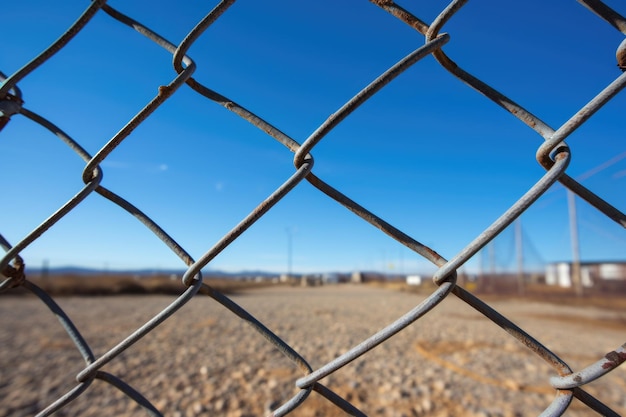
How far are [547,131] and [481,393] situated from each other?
11.2 ft

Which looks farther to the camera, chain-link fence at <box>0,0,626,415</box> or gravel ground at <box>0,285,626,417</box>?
gravel ground at <box>0,285,626,417</box>

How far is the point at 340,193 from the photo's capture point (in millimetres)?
503

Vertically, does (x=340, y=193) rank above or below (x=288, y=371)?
above

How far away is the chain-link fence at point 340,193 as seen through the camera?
43cm

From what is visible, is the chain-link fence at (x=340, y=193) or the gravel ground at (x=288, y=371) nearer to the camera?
the chain-link fence at (x=340, y=193)

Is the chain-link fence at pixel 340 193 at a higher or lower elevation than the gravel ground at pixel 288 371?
higher

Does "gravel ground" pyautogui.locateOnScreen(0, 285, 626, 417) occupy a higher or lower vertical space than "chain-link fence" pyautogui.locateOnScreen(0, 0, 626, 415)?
lower

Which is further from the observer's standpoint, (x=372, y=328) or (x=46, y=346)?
(x=372, y=328)

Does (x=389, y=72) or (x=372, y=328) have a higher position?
(x=389, y=72)

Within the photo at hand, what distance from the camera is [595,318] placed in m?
9.07

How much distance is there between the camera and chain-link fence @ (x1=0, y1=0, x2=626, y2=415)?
1.41ft

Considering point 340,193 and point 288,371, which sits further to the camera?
point 288,371

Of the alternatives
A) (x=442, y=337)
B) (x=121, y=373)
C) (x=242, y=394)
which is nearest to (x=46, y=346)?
(x=121, y=373)

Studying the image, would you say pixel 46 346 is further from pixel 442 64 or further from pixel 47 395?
pixel 442 64
